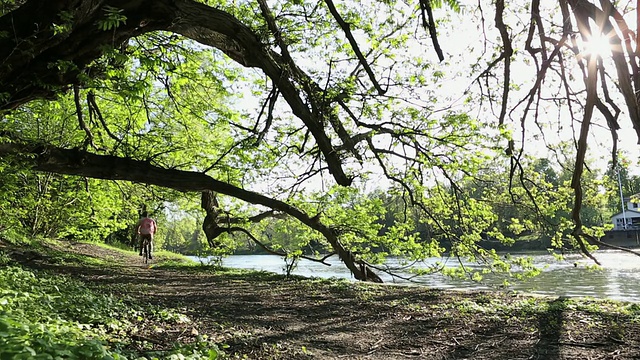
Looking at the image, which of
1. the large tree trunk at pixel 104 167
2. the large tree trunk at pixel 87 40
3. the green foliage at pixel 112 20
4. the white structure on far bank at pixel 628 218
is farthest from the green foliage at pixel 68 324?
the white structure on far bank at pixel 628 218

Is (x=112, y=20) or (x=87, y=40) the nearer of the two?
(x=112, y=20)

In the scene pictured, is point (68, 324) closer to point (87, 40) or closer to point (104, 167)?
point (87, 40)

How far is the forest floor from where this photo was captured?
4000 mm

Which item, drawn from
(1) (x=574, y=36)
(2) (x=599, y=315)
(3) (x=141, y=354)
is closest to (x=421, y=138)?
(2) (x=599, y=315)

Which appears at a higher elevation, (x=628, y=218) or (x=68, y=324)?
(x=628, y=218)

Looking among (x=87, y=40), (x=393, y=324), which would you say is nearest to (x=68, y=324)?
(x=87, y=40)

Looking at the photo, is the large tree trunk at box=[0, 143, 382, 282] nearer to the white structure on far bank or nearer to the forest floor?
the forest floor

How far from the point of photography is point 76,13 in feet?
13.6

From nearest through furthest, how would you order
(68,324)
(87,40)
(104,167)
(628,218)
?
1. (68,324)
2. (87,40)
3. (104,167)
4. (628,218)

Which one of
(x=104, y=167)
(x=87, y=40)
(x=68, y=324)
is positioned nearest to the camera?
(x=68, y=324)

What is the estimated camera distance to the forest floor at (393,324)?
157 inches

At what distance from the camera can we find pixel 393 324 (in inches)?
208

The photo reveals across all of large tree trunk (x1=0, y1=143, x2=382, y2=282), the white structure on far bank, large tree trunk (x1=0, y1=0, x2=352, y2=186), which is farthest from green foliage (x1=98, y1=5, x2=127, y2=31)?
the white structure on far bank

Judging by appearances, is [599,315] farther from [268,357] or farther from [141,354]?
[141,354]
